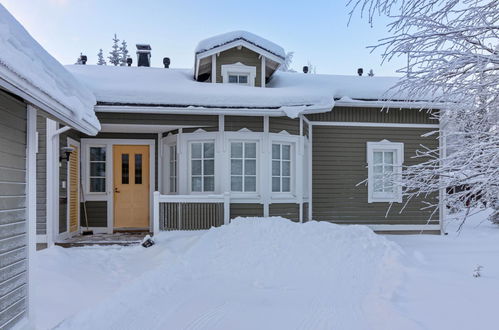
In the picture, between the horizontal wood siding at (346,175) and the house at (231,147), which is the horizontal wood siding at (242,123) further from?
the horizontal wood siding at (346,175)

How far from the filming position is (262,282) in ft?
17.7

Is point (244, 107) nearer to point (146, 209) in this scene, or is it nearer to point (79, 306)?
point (146, 209)

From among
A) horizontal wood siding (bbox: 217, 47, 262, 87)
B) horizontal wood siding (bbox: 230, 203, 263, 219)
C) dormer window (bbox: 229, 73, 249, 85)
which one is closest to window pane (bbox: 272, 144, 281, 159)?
horizontal wood siding (bbox: 230, 203, 263, 219)

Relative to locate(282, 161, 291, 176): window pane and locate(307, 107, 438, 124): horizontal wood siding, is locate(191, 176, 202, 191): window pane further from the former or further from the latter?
locate(307, 107, 438, 124): horizontal wood siding

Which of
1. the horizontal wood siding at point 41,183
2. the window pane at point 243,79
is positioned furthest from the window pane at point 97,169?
the window pane at point 243,79

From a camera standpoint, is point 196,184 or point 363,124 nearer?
point 196,184

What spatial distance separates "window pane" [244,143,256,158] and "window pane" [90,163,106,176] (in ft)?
12.6

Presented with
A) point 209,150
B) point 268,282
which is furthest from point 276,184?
point 268,282

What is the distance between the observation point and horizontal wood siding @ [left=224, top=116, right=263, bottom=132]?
27.4 ft

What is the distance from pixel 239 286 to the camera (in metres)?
5.20

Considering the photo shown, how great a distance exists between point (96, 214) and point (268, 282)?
586cm

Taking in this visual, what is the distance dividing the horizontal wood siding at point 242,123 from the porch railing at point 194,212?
1.55m

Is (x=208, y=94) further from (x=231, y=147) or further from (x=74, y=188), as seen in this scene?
Answer: (x=74, y=188)

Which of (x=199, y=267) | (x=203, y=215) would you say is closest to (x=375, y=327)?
(x=199, y=267)
